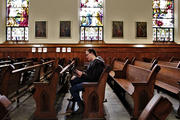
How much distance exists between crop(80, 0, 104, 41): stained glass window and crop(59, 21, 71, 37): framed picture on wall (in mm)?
938

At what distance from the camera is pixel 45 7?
10.5 meters

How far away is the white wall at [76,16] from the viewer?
10.5 metres

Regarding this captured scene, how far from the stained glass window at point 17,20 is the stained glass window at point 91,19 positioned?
405cm

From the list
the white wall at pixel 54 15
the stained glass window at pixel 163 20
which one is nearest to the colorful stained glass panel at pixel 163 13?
the stained glass window at pixel 163 20

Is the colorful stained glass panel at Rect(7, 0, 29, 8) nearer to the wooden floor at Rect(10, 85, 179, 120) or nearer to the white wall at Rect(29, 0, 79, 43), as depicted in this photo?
the white wall at Rect(29, 0, 79, 43)

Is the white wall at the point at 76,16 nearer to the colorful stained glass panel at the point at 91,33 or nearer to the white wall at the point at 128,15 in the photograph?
the white wall at the point at 128,15

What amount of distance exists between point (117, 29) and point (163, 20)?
3694 millimetres

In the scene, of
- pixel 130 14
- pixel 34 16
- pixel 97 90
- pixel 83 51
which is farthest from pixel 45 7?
pixel 97 90

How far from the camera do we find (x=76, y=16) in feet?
34.6

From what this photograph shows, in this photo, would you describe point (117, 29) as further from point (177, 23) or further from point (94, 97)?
point (94, 97)

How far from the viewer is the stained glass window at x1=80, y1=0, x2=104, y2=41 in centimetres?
1098

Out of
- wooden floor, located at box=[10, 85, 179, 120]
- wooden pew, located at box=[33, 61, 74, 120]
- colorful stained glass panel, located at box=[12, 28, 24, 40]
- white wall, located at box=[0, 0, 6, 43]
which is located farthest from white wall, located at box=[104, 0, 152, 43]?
wooden pew, located at box=[33, 61, 74, 120]

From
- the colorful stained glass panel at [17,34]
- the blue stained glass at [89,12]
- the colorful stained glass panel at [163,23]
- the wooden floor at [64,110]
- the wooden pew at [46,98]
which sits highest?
the blue stained glass at [89,12]

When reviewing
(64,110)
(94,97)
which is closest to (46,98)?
(64,110)
